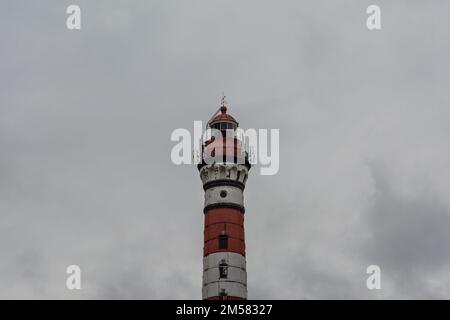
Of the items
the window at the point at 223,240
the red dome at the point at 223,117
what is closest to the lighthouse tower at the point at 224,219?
the window at the point at 223,240

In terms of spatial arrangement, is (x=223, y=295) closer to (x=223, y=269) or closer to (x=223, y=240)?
(x=223, y=269)

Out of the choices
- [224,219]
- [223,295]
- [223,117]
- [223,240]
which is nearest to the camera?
[223,295]

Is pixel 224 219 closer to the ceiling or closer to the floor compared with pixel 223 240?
closer to the ceiling

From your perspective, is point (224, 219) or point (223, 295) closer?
point (223, 295)

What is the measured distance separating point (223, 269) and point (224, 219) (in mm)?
4415

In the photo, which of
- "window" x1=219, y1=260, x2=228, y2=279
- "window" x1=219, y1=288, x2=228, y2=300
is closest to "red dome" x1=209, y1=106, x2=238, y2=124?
"window" x1=219, y1=260, x2=228, y2=279

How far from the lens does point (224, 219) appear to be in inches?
2445

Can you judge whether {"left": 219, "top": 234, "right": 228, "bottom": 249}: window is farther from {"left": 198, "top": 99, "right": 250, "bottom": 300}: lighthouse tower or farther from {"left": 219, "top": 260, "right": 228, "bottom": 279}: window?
{"left": 219, "top": 260, "right": 228, "bottom": 279}: window

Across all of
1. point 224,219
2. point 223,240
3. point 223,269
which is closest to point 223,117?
point 224,219
